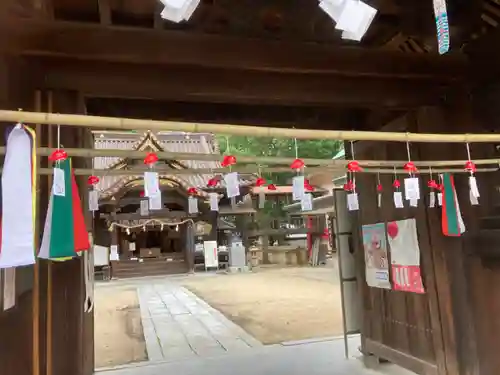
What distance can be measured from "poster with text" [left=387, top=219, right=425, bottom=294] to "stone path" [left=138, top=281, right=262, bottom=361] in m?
2.94

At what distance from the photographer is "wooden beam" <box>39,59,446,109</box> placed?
3334mm

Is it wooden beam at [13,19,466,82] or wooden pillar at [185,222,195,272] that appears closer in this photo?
wooden beam at [13,19,466,82]

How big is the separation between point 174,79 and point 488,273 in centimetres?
334

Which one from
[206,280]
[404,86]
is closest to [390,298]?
[404,86]

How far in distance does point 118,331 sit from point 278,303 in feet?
14.3

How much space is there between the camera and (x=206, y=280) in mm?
17500

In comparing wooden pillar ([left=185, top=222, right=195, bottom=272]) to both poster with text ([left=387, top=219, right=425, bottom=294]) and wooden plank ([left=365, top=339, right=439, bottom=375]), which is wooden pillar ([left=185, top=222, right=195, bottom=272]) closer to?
wooden plank ([left=365, top=339, right=439, bottom=375])

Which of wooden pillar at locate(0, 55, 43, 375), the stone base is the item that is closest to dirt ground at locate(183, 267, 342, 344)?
the stone base

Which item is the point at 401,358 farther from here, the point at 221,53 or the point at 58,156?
the point at 58,156

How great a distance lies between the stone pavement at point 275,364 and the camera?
5.06m

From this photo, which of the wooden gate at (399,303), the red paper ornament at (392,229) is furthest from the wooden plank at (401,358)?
the red paper ornament at (392,229)

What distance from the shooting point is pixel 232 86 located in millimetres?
3598

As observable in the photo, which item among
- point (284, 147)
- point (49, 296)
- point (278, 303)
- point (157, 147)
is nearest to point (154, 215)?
point (157, 147)

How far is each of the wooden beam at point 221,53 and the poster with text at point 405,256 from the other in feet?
5.19
